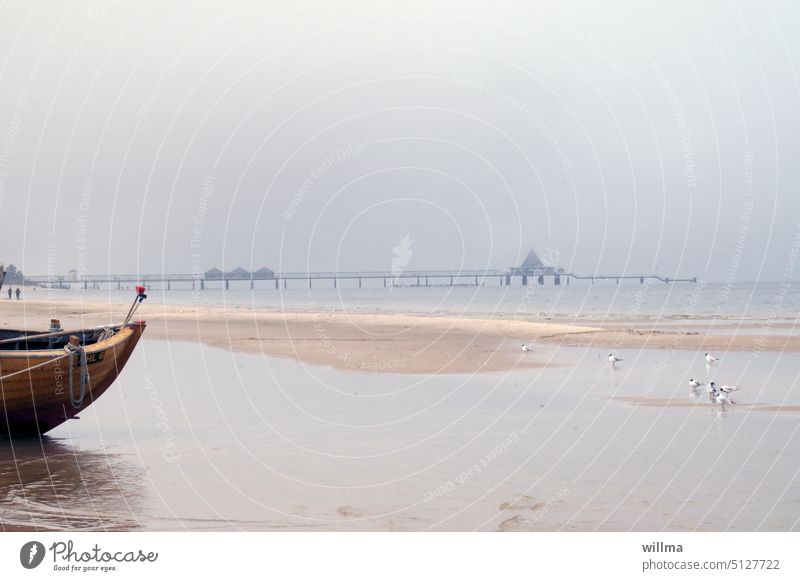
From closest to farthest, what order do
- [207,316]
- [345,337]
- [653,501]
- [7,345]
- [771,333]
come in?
[653,501] → [7,345] → [345,337] → [771,333] → [207,316]

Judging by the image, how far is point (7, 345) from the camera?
16328 mm

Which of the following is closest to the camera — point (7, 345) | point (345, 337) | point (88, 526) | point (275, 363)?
point (88, 526)

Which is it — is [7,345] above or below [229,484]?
above

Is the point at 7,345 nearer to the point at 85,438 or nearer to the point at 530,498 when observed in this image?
the point at 85,438

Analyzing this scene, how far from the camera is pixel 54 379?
1345cm

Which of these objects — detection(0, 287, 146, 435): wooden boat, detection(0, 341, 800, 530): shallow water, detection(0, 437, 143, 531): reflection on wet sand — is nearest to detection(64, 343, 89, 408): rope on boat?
detection(0, 287, 146, 435): wooden boat

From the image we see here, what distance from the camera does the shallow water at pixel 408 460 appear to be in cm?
892

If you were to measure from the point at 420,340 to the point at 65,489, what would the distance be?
22997 mm

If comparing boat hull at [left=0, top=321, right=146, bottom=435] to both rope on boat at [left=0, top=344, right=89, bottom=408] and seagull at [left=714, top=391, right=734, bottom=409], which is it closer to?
rope on boat at [left=0, top=344, right=89, bottom=408]

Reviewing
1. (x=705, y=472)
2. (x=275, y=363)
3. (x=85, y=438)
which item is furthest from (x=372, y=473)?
(x=275, y=363)

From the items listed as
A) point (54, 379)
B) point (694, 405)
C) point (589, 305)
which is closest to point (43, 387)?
point (54, 379)

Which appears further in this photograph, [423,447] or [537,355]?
[537,355]

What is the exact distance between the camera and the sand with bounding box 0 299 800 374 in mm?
25000

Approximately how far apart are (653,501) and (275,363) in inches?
642
